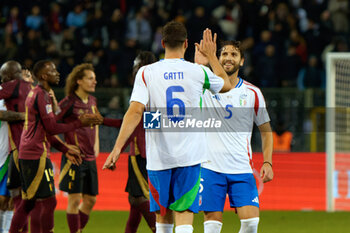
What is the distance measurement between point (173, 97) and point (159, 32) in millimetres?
10574

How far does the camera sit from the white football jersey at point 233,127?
21.8 ft

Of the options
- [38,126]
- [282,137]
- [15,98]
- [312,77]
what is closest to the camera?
[38,126]

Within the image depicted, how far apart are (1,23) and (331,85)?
29.3ft

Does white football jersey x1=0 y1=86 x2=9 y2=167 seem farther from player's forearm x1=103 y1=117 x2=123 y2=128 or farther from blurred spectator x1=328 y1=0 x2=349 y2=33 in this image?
blurred spectator x1=328 y1=0 x2=349 y2=33

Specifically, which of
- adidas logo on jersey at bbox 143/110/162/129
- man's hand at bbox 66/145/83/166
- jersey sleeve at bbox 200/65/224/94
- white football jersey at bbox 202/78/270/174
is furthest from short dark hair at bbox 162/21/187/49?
man's hand at bbox 66/145/83/166

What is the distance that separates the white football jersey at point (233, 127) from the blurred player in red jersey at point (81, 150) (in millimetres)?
2137

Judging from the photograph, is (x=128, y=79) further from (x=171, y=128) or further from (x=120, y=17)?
(x=171, y=128)

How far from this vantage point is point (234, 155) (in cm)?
665

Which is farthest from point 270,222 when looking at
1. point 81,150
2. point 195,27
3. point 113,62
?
point 113,62

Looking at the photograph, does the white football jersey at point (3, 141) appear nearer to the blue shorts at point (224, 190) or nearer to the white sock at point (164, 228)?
the blue shorts at point (224, 190)

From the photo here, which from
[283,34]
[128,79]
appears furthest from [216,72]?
[283,34]

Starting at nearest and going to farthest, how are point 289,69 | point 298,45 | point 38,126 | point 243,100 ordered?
point 243,100, point 38,126, point 289,69, point 298,45

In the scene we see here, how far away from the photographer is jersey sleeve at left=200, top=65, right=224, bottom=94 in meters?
5.76

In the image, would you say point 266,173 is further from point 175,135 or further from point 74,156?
point 74,156
